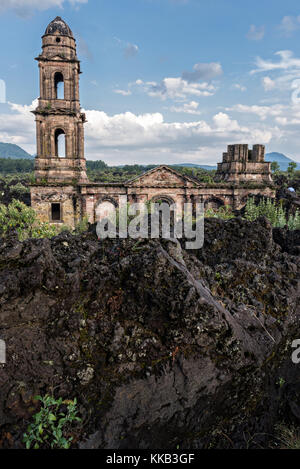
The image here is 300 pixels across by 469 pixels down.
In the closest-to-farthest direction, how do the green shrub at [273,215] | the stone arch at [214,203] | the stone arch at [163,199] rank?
the green shrub at [273,215]
the stone arch at [163,199]
the stone arch at [214,203]

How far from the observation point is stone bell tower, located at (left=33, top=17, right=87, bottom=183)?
2603 cm

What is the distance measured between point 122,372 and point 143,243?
5.84 feet

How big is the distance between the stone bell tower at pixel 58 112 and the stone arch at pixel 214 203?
1203 centimetres

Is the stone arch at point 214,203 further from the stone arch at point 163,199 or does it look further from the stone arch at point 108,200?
the stone arch at point 108,200

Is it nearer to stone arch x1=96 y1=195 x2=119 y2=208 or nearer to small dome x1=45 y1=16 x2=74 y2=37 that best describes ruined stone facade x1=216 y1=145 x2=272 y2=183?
stone arch x1=96 y1=195 x2=119 y2=208

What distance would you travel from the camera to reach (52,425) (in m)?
2.93

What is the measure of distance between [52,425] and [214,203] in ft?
97.2

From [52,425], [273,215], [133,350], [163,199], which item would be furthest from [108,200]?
[52,425]

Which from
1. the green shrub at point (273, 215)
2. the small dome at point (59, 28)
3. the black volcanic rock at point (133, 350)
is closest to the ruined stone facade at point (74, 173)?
the small dome at point (59, 28)

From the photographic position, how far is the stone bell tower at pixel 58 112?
26.0m

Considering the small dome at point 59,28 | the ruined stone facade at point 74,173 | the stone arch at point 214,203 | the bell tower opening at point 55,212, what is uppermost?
the small dome at point 59,28
